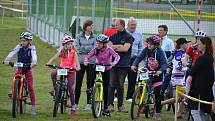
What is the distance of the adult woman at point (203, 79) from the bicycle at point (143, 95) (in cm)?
344

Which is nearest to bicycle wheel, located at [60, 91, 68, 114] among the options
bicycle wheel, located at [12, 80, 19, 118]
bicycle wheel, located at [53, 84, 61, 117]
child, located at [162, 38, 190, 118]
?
bicycle wheel, located at [53, 84, 61, 117]

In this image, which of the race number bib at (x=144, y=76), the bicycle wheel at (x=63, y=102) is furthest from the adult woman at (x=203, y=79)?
the bicycle wheel at (x=63, y=102)

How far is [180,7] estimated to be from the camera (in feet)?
77.3

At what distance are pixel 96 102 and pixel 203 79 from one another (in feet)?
13.6

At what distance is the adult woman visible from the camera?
1016 cm

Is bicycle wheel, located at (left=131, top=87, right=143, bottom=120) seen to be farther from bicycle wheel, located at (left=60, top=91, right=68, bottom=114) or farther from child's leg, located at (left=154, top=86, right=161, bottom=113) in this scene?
bicycle wheel, located at (left=60, top=91, right=68, bottom=114)

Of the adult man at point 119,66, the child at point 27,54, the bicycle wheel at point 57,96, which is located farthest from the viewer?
the adult man at point 119,66

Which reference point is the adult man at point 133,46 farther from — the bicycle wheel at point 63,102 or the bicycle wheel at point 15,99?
the bicycle wheel at point 15,99

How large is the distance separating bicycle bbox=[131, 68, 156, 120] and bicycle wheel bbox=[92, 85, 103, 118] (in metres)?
0.74

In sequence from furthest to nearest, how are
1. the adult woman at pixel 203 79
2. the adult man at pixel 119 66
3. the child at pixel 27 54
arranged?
the adult man at pixel 119 66 < the child at pixel 27 54 < the adult woman at pixel 203 79

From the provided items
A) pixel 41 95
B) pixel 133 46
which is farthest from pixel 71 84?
pixel 41 95

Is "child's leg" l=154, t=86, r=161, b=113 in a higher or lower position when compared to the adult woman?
lower

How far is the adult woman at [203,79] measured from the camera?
10164 mm

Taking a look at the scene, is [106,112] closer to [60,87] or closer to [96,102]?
[96,102]
